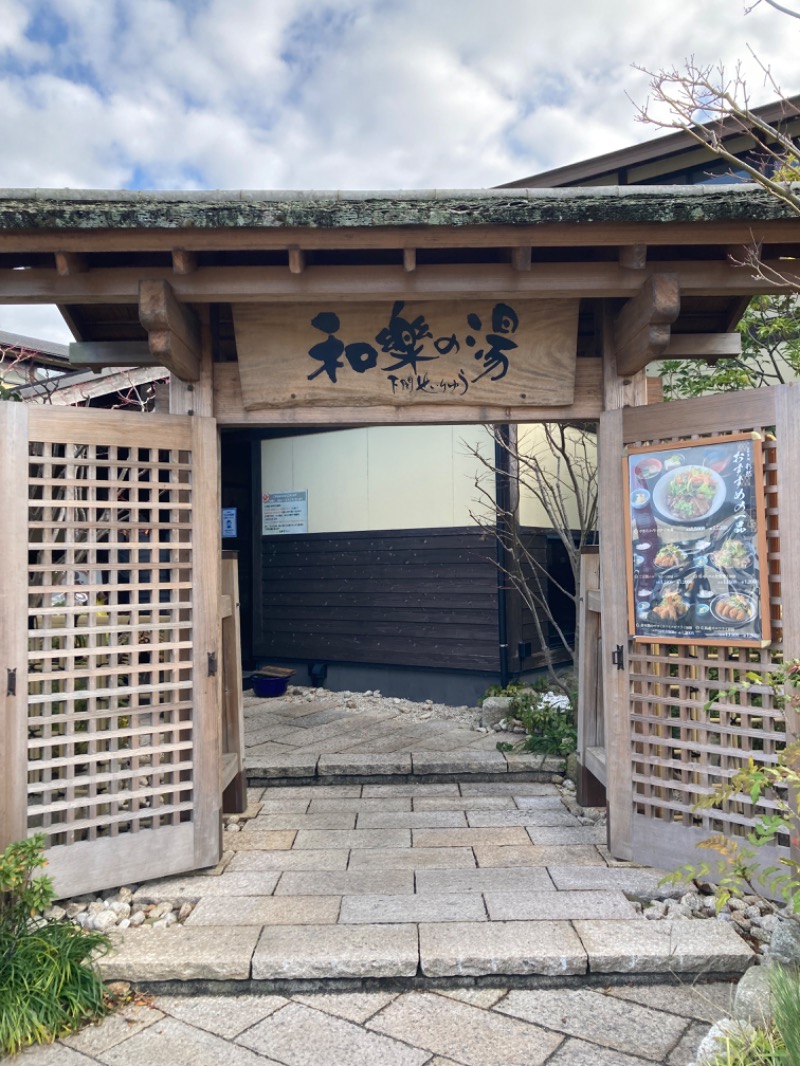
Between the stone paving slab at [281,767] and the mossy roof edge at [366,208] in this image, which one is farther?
the stone paving slab at [281,767]

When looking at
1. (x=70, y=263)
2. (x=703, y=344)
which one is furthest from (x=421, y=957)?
(x=703, y=344)

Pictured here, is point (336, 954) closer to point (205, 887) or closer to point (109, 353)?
point (205, 887)

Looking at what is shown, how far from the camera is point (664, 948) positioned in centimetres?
328

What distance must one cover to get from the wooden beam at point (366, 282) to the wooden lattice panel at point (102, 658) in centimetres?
85

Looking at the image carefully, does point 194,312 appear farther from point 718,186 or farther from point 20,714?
point 718,186

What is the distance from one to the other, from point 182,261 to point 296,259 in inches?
23.9

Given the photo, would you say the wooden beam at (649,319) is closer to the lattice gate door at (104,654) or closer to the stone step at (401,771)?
the lattice gate door at (104,654)

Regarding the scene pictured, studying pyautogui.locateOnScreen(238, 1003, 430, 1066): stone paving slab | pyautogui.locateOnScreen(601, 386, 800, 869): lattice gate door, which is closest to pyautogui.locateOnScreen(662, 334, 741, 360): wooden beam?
pyautogui.locateOnScreen(601, 386, 800, 869): lattice gate door

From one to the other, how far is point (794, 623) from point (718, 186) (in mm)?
2259

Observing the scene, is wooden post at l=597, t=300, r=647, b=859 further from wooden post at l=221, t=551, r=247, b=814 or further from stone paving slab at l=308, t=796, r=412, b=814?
wooden post at l=221, t=551, r=247, b=814

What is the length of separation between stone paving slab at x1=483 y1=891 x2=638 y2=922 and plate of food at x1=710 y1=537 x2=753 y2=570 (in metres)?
1.84

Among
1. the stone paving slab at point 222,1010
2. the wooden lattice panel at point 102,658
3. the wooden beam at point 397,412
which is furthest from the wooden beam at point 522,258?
the stone paving slab at point 222,1010

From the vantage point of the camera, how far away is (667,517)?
13.8 ft

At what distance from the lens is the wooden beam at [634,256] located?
3.95 meters
